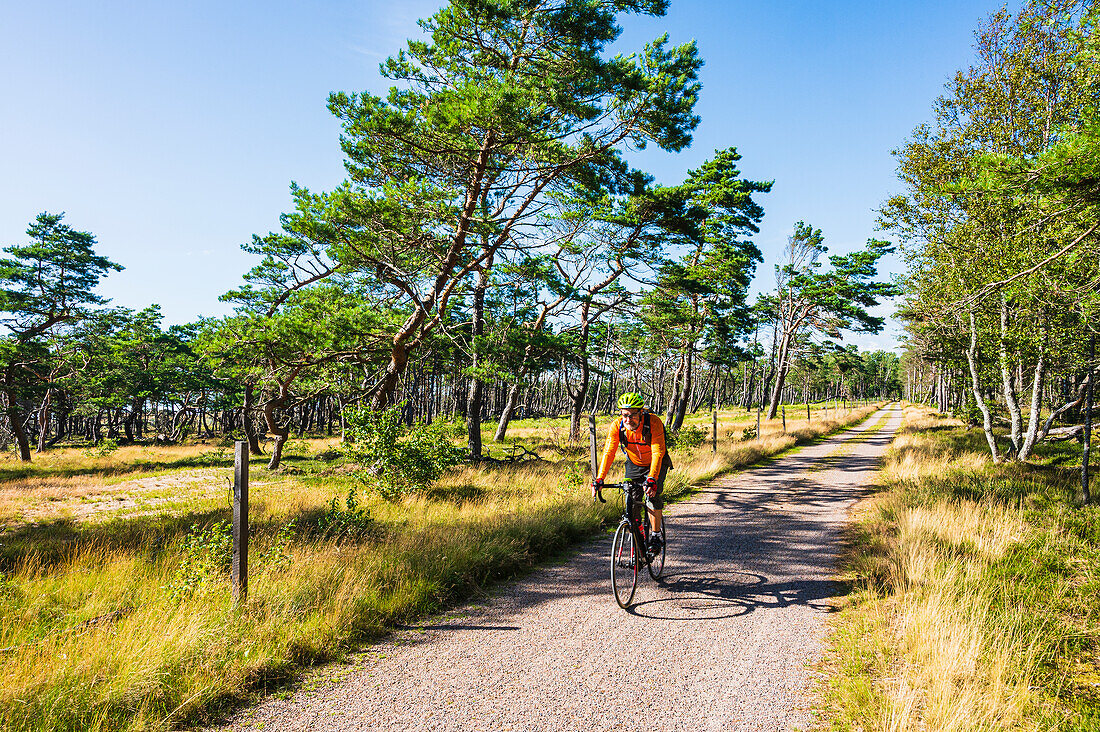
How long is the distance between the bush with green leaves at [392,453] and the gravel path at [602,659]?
4968 millimetres

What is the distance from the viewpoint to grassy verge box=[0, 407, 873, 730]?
3502mm

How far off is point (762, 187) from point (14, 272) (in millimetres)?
33193

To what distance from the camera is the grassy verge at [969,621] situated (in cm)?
334

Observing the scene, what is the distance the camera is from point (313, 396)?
14.3 meters

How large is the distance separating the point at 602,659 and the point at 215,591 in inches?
150

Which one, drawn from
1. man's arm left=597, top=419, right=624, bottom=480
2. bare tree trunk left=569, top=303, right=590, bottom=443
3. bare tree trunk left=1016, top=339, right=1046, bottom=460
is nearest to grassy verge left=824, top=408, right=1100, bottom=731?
man's arm left=597, top=419, right=624, bottom=480

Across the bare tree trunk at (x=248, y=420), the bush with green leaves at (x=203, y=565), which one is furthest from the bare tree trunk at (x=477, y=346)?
the bush with green leaves at (x=203, y=565)

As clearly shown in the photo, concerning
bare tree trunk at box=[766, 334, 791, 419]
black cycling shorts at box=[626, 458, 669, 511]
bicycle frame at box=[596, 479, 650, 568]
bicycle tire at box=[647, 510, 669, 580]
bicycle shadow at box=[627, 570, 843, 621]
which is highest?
bare tree trunk at box=[766, 334, 791, 419]

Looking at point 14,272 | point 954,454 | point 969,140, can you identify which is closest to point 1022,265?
point 969,140

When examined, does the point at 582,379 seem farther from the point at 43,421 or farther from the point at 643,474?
the point at 43,421

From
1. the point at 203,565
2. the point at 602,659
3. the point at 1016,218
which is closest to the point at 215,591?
the point at 203,565

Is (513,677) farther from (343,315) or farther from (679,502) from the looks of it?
(343,315)

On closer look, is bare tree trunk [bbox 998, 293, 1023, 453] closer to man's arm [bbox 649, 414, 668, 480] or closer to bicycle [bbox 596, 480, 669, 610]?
man's arm [bbox 649, 414, 668, 480]

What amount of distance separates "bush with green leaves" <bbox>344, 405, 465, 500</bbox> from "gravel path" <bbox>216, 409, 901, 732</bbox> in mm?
4968
